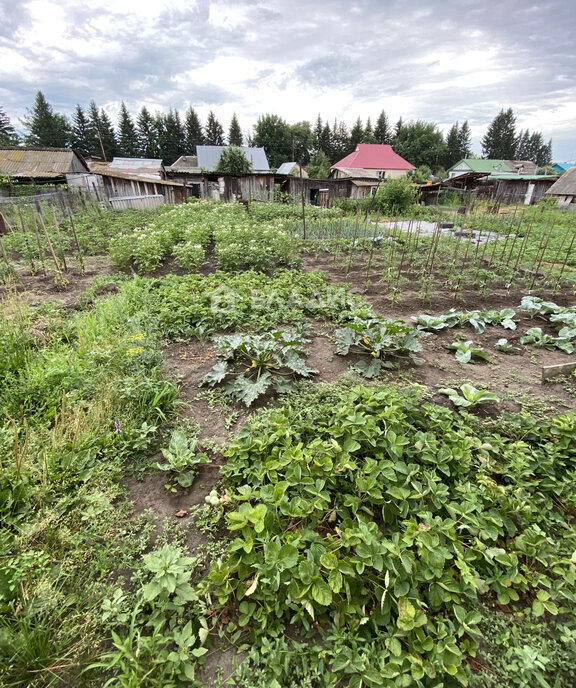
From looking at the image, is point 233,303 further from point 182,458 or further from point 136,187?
point 136,187

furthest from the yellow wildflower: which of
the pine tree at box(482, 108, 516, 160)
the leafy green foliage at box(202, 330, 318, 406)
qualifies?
the pine tree at box(482, 108, 516, 160)

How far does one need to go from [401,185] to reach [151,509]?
22325 millimetres

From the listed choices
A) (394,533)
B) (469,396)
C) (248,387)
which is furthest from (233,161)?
(394,533)

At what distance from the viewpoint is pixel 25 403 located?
8.98ft

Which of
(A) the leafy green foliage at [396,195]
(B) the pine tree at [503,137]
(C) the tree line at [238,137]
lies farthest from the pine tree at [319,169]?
(B) the pine tree at [503,137]

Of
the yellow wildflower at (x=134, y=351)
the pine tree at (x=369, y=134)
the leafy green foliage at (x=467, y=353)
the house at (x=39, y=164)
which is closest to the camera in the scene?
the yellow wildflower at (x=134, y=351)

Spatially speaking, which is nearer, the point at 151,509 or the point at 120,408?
the point at 151,509

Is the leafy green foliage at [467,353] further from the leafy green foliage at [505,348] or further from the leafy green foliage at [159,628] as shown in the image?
the leafy green foliage at [159,628]

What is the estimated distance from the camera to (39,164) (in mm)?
21656

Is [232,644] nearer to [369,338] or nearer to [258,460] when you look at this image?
[258,460]

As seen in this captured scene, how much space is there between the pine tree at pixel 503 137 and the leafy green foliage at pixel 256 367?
80.4 metres

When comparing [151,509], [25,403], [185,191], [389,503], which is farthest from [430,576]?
[185,191]

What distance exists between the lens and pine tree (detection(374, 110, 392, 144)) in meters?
59.3

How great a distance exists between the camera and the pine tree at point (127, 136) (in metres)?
52.2
